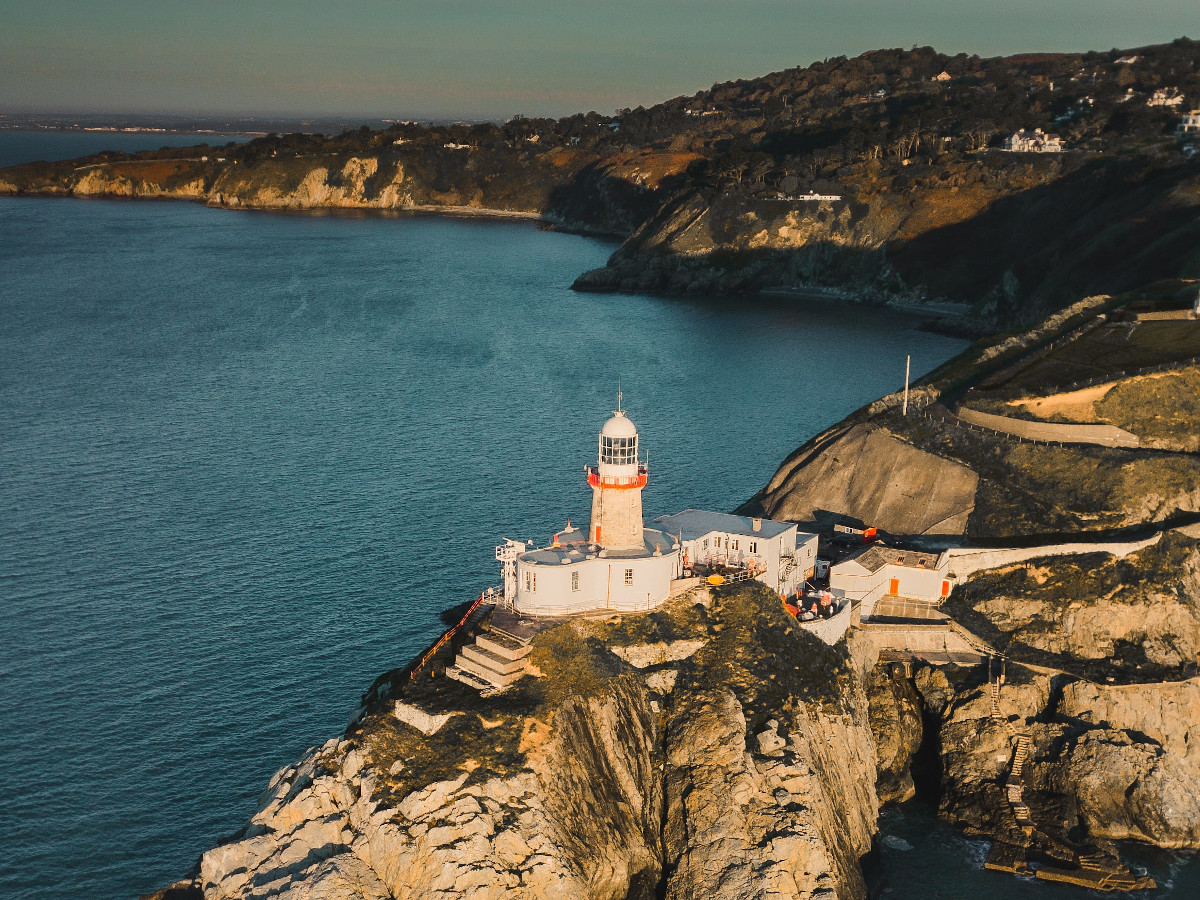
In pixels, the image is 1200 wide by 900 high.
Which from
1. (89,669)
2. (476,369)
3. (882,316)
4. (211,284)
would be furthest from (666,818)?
(211,284)

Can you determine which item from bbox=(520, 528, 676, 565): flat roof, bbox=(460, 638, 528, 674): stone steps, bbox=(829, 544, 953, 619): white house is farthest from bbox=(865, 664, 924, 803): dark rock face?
bbox=(460, 638, 528, 674): stone steps

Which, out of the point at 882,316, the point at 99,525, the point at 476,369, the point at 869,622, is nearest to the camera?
the point at 869,622

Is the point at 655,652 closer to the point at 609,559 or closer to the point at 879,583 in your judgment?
the point at 609,559

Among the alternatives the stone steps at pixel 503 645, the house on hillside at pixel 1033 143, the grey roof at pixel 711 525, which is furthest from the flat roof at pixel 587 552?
the house on hillside at pixel 1033 143

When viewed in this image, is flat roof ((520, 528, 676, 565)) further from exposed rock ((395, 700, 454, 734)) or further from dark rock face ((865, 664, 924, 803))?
dark rock face ((865, 664, 924, 803))

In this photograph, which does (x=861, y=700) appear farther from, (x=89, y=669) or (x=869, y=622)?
(x=89, y=669)
